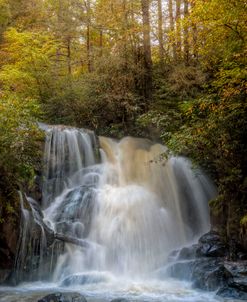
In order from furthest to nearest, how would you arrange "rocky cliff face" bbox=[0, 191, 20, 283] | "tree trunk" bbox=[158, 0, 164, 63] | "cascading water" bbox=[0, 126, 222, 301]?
"tree trunk" bbox=[158, 0, 164, 63], "cascading water" bbox=[0, 126, 222, 301], "rocky cliff face" bbox=[0, 191, 20, 283]

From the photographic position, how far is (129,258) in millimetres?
9398

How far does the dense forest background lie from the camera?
29.6ft

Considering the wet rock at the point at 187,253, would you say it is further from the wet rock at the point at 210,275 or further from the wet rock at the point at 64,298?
the wet rock at the point at 64,298

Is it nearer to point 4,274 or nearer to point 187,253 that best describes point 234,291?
point 187,253

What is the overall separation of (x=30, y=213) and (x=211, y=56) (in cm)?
790

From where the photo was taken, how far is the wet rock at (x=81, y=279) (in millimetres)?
8086

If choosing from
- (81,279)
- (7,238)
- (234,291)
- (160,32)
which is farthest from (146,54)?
(234,291)

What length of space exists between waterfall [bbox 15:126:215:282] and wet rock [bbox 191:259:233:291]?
1342mm

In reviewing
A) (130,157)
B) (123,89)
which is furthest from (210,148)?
(123,89)

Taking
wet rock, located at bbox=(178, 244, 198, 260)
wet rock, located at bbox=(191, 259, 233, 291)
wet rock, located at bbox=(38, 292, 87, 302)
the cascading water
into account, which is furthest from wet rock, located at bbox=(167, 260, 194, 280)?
wet rock, located at bbox=(38, 292, 87, 302)

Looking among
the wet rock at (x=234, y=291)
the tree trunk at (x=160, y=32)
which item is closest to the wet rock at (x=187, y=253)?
the wet rock at (x=234, y=291)

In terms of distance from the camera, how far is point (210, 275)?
773 centimetres

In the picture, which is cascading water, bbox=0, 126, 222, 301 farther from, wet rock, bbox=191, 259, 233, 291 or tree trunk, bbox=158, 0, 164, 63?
tree trunk, bbox=158, 0, 164, 63

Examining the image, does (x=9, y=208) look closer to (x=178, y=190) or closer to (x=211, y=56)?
(x=178, y=190)
